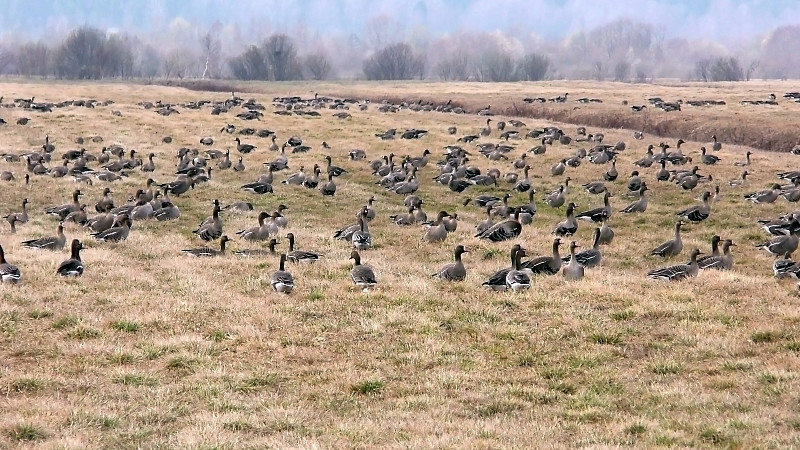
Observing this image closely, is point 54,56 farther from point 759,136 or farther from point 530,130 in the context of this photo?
point 759,136

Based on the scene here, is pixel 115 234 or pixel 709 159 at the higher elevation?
pixel 709 159

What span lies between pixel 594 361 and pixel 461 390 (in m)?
2.32

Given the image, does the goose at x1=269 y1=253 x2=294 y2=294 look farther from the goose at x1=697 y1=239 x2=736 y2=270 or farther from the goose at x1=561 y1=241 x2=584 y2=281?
the goose at x1=697 y1=239 x2=736 y2=270

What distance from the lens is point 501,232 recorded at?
22984 millimetres

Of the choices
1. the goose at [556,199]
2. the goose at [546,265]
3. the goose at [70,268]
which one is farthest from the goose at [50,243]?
the goose at [556,199]

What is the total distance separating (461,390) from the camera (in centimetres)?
1148

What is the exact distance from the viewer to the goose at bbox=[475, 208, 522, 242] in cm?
2283

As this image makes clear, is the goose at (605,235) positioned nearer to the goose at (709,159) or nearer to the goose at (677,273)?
the goose at (677,273)

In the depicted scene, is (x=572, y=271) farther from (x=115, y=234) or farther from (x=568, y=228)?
(x=115, y=234)

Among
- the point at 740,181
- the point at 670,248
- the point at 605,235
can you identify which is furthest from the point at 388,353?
the point at 740,181

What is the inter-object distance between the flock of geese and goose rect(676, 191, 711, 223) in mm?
37

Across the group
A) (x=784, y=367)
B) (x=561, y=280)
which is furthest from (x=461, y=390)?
(x=561, y=280)

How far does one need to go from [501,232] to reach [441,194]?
10.1 meters

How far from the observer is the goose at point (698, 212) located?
2659cm
